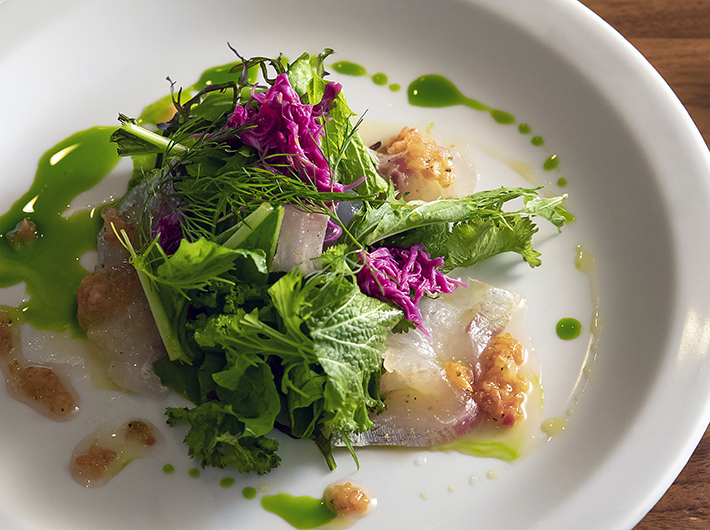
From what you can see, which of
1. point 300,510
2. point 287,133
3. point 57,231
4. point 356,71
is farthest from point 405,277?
point 57,231

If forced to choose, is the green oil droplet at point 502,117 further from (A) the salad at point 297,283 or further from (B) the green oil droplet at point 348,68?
(B) the green oil droplet at point 348,68

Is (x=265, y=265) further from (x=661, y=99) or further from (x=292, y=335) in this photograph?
(x=661, y=99)

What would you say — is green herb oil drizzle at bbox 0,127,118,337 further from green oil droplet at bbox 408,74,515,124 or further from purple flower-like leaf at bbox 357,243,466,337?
green oil droplet at bbox 408,74,515,124

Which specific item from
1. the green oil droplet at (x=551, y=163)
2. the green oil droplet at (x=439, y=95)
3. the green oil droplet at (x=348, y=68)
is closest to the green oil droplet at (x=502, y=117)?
the green oil droplet at (x=439, y=95)

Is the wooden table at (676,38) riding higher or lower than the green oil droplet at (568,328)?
higher

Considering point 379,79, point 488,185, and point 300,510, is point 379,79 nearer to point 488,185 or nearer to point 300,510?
point 488,185

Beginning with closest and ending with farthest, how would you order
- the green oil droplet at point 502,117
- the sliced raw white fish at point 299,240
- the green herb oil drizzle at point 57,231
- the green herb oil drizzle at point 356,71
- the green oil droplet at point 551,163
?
the sliced raw white fish at point 299,240, the green herb oil drizzle at point 57,231, the green oil droplet at point 551,163, the green oil droplet at point 502,117, the green herb oil drizzle at point 356,71
